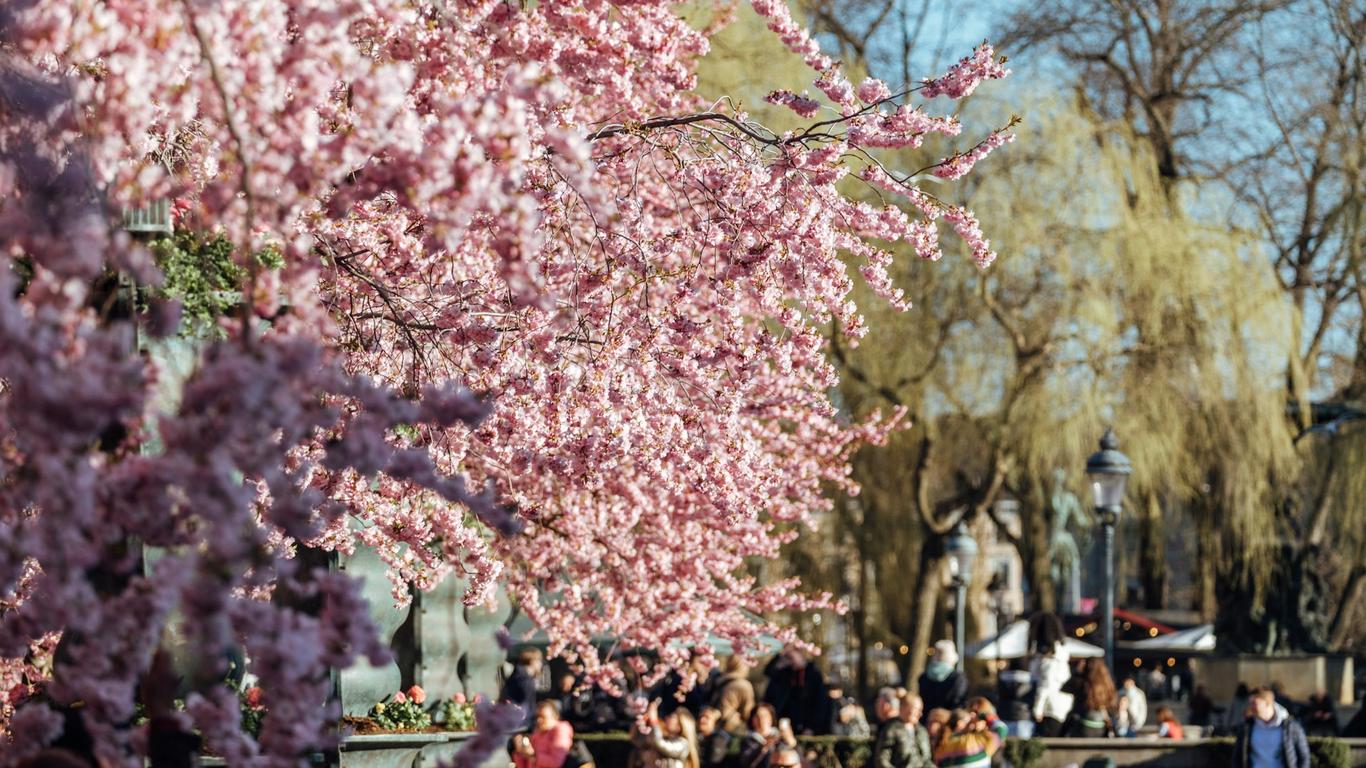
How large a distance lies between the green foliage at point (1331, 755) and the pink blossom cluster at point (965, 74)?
39.0 feet

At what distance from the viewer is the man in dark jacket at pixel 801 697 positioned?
19.3 meters

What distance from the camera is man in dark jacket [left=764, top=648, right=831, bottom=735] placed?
63.3 feet

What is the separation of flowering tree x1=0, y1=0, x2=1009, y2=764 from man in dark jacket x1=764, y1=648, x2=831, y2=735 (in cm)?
306

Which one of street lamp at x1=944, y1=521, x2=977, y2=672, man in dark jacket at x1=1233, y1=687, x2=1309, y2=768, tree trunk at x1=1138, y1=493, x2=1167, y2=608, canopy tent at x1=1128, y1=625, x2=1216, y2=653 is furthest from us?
canopy tent at x1=1128, y1=625, x2=1216, y2=653

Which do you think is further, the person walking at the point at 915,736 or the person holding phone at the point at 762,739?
the person holding phone at the point at 762,739

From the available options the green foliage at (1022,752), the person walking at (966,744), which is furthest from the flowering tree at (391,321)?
the green foliage at (1022,752)

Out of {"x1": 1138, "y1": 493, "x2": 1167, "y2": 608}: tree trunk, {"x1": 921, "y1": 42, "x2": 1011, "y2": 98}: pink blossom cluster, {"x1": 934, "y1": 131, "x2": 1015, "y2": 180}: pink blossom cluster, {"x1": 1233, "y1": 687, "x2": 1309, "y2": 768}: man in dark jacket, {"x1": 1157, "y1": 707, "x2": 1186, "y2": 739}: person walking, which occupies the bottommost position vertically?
→ {"x1": 1233, "y1": 687, "x2": 1309, "y2": 768}: man in dark jacket

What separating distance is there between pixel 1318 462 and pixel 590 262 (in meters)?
21.6

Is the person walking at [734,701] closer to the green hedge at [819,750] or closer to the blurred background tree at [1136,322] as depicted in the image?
the green hedge at [819,750]

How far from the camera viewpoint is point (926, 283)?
Answer: 2492cm

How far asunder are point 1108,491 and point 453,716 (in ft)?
34.0

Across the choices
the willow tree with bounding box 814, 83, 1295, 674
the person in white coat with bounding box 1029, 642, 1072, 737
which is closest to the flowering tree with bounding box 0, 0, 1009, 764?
the person in white coat with bounding box 1029, 642, 1072, 737

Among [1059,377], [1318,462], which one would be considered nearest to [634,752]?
[1059,377]

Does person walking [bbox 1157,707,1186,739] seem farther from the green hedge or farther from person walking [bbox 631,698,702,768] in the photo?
person walking [bbox 631,698,702,768]
